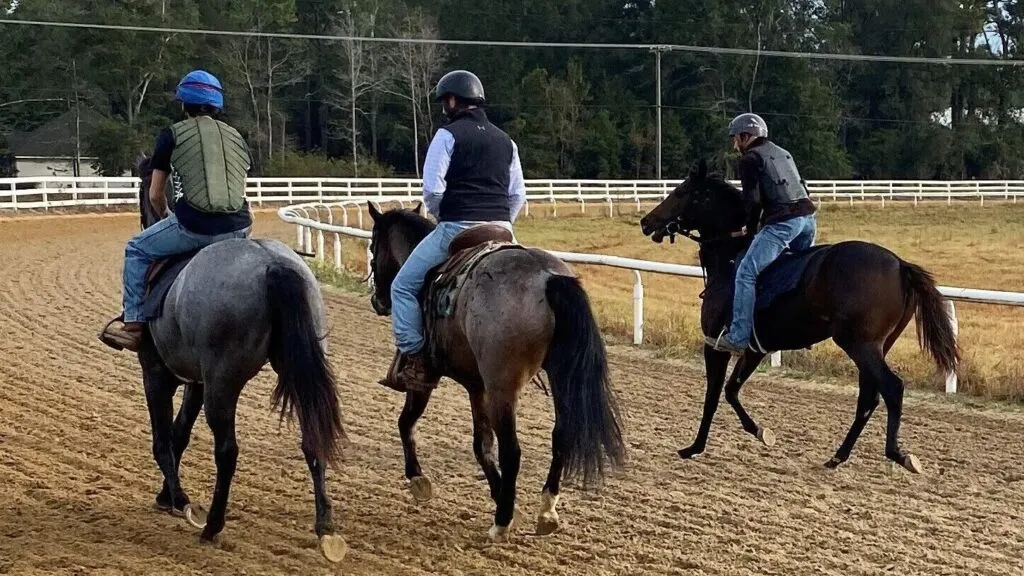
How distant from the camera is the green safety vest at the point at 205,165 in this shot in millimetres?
6121

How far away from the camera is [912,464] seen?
720 cm

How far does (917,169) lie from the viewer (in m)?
70.2

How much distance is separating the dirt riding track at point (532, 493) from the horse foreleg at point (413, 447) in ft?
0.32

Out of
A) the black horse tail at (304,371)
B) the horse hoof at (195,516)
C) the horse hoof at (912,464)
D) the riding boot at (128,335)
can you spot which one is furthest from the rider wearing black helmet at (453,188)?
the horse hoof at (912,464)

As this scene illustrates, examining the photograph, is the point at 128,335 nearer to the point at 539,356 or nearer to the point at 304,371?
the point at 304,371

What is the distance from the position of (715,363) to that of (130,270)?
13.5ft

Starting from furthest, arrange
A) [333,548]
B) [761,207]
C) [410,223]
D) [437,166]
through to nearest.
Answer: [761,207] → [410,223] → [437,166] → [333,548]

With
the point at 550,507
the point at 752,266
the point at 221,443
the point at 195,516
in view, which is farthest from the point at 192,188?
the point at 752,266

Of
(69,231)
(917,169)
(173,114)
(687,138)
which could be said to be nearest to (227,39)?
(173,114)

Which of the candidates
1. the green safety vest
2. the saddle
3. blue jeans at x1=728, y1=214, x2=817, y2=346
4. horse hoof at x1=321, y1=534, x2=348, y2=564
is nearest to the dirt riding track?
horse hoof at x1=321, y1=534, x2=348, y2=564

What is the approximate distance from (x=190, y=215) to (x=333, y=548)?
2074 millimetres

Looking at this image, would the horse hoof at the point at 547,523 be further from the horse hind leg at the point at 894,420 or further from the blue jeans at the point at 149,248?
the horse hind leg at the point at 894,420

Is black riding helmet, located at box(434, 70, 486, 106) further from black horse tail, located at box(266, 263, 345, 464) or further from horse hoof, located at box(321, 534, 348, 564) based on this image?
horse hoof, located at box(321, 534, 348, 564)

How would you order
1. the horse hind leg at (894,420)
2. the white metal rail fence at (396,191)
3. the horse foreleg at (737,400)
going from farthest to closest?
the white metal rail fence at (396,191) < the horse foreleg at (737,400) < the horse hind leg at (894,420)
